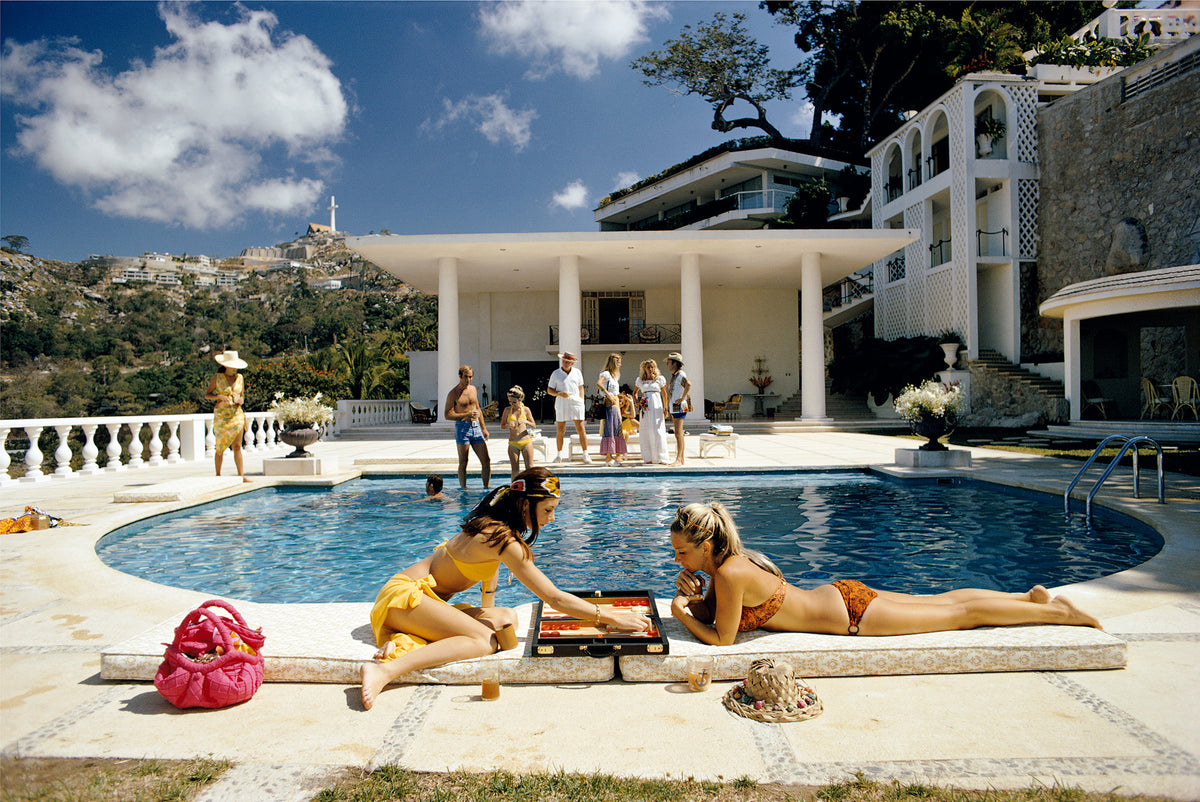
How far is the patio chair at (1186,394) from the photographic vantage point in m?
12.9

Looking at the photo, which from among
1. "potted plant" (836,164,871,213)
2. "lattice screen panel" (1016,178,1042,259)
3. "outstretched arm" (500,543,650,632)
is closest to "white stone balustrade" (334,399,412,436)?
"outstretched arm" (500,543,650,632)

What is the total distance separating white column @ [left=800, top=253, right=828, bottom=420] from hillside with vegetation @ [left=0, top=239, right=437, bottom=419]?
1609cm

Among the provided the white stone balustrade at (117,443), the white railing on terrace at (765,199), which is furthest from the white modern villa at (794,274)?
Answer: the white stone balustrade at (117,443)

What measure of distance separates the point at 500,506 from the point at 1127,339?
1964 cm

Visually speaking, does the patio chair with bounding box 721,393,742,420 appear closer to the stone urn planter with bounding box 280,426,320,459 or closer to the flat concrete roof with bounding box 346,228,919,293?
the flat concrete roof with bounding box 346,228,919,293

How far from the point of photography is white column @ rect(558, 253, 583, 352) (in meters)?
18.0

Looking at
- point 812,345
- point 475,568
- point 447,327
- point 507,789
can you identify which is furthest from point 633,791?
point 812,345

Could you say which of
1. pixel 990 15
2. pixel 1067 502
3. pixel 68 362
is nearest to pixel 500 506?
pixel 1067 502

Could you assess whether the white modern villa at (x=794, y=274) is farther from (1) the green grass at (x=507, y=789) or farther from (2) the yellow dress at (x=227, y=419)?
(1) the green grass at (x=507, y=789)

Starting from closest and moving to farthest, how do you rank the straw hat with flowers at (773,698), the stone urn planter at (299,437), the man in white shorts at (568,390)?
the straw hat with flowers at (773,698) < the stone urn planter at (299,437) < the man in white shorts at (568,390)

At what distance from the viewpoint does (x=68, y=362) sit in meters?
50.7

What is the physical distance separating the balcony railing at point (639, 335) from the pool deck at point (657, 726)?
783 inches

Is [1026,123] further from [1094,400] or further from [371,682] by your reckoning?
[371,682]

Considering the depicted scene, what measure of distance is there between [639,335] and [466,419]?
50.7 feet
